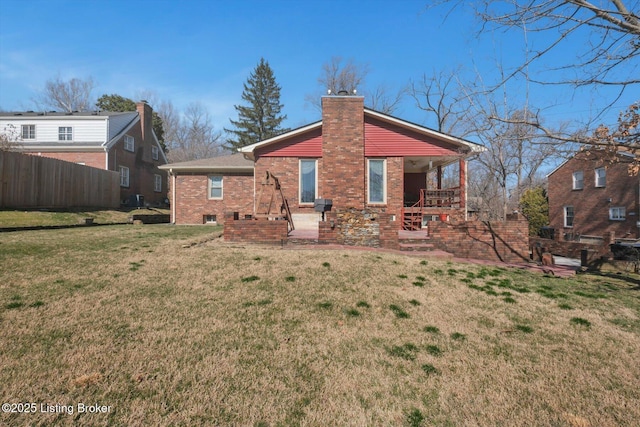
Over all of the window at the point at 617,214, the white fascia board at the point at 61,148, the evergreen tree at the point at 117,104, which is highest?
the evergreen tree at the point at 117,104

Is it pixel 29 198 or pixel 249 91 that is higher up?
pixel 249 91

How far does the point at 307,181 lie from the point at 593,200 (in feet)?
69.4

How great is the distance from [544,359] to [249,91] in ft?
138

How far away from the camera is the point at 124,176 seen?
21.1m

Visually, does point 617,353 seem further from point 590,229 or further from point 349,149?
point 590,229

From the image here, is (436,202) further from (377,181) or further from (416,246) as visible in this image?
(416,246)

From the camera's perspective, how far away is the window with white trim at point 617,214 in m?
19.2

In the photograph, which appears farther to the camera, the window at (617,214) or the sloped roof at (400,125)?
the window at (617,214)

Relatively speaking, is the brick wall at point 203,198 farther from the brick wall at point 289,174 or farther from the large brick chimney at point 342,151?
the large brick chimney at point 342,151

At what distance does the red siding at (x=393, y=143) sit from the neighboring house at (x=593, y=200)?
8.92 m

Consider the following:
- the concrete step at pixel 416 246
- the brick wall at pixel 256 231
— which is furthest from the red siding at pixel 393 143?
the brick wall at pixel 256 231

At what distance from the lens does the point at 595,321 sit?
4.04 meters

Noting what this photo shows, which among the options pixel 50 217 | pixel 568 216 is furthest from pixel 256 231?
pixel 568 216

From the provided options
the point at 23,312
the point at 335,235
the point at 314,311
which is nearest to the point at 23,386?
the point at 23,312
